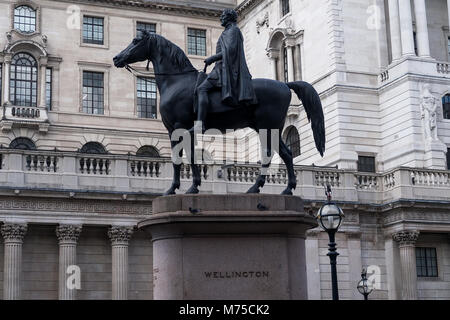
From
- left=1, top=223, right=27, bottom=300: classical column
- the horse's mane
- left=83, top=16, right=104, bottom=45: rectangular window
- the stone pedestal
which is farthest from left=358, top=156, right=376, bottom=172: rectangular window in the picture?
the stone pedestal

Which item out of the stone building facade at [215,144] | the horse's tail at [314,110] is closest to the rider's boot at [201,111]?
the horse's tail at [314,110]

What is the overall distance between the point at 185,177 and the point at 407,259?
1123 centimetres

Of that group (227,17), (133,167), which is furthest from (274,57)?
(227,17)

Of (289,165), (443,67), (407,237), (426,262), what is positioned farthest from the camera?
(443,67)

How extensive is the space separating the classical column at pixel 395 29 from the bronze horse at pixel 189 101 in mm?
32826

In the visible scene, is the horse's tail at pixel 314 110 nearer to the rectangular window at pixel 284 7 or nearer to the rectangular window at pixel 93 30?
the rectangular window at pixel 284 7

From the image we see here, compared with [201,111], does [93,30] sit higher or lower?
higher

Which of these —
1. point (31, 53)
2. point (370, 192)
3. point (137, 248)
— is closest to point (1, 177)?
point (137, 248)

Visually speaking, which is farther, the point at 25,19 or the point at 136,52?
the point at 25,19

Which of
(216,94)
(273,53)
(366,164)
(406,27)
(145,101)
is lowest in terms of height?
(216,94)

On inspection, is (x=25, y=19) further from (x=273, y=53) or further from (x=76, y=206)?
(x=76, y=206)

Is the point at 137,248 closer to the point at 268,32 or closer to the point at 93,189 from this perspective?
the point at 93,189

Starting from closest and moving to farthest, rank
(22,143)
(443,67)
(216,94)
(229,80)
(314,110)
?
(229,80) → (216,94) → (314,110) → (443,67) → (22,143)

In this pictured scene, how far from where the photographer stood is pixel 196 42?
59531mm
